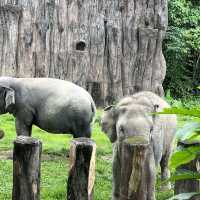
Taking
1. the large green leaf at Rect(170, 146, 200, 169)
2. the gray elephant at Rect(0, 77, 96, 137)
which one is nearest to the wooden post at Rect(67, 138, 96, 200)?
the large green leaf at Rect(170, 146, 200, 169)

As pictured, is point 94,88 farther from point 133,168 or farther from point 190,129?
point 190,129

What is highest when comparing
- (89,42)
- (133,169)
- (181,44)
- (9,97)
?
(133,169)

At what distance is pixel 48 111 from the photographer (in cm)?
672

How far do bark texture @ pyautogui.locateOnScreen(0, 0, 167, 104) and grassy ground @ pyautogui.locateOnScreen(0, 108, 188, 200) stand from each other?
71.6 inches

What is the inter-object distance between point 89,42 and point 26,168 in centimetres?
786

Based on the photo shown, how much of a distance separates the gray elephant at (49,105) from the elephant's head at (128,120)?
5.84ft

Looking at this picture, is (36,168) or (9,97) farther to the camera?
(9,97)

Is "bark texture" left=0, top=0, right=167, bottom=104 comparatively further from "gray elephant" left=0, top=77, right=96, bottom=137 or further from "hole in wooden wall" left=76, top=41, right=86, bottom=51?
"gray elephant" left=0, top=77, right=96, bottom=137

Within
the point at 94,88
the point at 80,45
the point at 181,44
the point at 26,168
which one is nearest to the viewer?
the point at 26,168

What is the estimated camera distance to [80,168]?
11.4ft

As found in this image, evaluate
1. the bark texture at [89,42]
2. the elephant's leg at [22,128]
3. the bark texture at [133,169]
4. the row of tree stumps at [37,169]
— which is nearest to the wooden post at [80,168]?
the row of tree stumps at [37,169]

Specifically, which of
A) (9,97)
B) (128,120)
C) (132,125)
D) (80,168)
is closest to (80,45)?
(9,97)

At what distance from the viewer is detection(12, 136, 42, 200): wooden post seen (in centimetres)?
339

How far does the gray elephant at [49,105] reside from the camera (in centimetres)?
668
